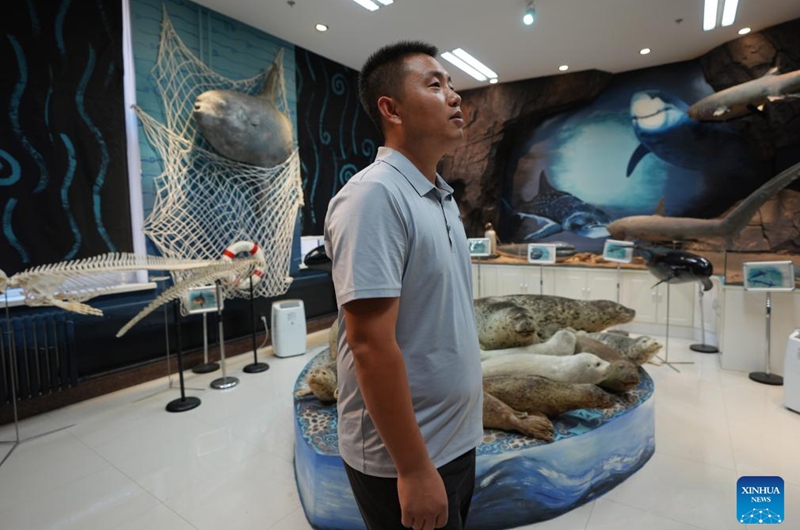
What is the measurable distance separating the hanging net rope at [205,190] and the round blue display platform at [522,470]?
7.70 ft

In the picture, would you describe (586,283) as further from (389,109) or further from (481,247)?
(389,109)

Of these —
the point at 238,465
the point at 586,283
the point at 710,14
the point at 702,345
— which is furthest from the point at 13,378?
the point at 710,14

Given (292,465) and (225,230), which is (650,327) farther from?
(225,230)

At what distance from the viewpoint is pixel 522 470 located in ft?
6.01

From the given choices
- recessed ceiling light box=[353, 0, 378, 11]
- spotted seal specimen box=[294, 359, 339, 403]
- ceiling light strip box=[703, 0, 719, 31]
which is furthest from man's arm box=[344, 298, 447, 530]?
ceiling light strip box=[703, 0, 719, 31]

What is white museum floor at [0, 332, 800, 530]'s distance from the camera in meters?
1.89

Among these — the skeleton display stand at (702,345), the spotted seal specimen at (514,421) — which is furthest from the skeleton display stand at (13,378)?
the skeleton display stand at (702,345)

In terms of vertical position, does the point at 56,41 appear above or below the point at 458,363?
above

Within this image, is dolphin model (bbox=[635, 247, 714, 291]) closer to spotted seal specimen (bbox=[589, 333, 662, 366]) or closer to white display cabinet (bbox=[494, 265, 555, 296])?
spotted seal specimen (bbox=[589, 333, 662, 366])

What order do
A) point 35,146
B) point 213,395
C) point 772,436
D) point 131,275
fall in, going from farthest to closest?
point 131,275 < point 213,395 < point 35,146 < point 772,436

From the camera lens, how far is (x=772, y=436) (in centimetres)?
254

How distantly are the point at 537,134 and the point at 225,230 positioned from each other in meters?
4.72

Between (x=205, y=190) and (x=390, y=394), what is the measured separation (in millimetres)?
3904

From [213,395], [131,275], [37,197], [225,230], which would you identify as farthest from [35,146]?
[213,395]
